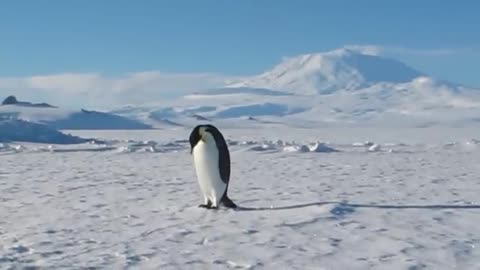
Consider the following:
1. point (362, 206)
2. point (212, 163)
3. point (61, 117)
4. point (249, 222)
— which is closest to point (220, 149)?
point (212, 163)

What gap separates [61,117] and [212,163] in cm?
5254

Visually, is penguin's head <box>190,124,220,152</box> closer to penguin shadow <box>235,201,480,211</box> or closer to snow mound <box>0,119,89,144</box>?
penguin shadow <box>235,201,480,211</box>

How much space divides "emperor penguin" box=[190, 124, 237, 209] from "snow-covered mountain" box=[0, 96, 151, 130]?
4710cm

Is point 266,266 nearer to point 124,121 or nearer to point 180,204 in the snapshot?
point 180,204

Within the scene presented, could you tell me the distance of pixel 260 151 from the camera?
664 inches

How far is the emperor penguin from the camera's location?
22.1 ft

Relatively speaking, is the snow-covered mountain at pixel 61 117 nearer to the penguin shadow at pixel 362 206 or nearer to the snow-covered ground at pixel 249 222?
the snow-covered ground at pixel 249 222

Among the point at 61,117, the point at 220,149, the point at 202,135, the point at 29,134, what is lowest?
the point at 220,149

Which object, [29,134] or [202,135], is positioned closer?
[202,135]

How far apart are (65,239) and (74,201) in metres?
2.18

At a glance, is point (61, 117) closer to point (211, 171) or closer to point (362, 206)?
point (211, 171)

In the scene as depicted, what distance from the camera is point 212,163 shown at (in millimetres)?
6785

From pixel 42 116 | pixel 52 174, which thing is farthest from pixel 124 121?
pixel 52 174

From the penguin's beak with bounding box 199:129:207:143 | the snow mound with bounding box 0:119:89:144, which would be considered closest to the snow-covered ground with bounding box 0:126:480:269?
the penguin's beak with bounding box 199:129:207:143
